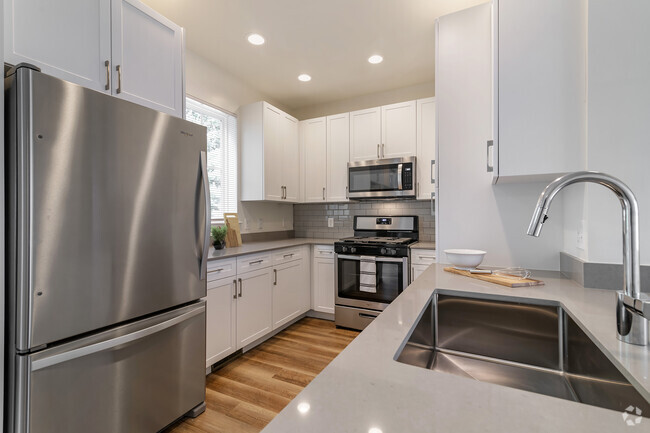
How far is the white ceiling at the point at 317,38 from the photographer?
2234 mm

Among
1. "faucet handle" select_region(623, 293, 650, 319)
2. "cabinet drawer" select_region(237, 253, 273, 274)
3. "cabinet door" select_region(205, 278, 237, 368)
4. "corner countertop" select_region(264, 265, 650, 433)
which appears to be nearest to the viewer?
"corner countertop" select_region(264, 265, 650, 433)

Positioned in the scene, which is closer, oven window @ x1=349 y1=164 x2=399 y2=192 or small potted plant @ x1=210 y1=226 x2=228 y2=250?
small potted plant @ x1=210 y1=226 x2=228 y2=250

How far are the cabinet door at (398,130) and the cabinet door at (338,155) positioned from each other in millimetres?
450

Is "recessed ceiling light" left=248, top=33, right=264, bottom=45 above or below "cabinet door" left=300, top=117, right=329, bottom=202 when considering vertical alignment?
above

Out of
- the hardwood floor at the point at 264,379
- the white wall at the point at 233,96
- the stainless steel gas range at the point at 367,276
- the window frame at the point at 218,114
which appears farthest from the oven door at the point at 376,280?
the window frame at the point at 218,114

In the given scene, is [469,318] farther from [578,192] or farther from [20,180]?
[20,180]

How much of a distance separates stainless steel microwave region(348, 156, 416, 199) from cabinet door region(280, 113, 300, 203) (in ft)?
2.40

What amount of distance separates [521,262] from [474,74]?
1.19 m

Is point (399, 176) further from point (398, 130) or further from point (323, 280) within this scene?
point (323, 280)

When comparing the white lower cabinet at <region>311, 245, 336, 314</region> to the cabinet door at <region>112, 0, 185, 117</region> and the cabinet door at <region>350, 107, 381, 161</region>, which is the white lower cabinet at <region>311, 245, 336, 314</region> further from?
the cabinet door at <region>112, 0, 185, 117</region>

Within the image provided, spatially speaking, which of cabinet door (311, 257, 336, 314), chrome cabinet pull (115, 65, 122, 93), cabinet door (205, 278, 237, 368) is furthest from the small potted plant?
chrome cabinet pull (115, 65, 122, 93)

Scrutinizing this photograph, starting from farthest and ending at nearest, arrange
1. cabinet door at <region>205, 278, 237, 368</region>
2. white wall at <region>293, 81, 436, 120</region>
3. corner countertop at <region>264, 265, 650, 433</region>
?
1. white wall at <region>293, 81, 436, 120</region>
2. cabinet door at <region>205, 278, 237, 368</region>
3. corner countertop at <region>264, 265, 650, 433</region>

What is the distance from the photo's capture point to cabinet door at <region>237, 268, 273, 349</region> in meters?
2.52

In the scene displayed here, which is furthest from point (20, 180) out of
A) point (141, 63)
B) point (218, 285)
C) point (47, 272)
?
point (218, 285)
